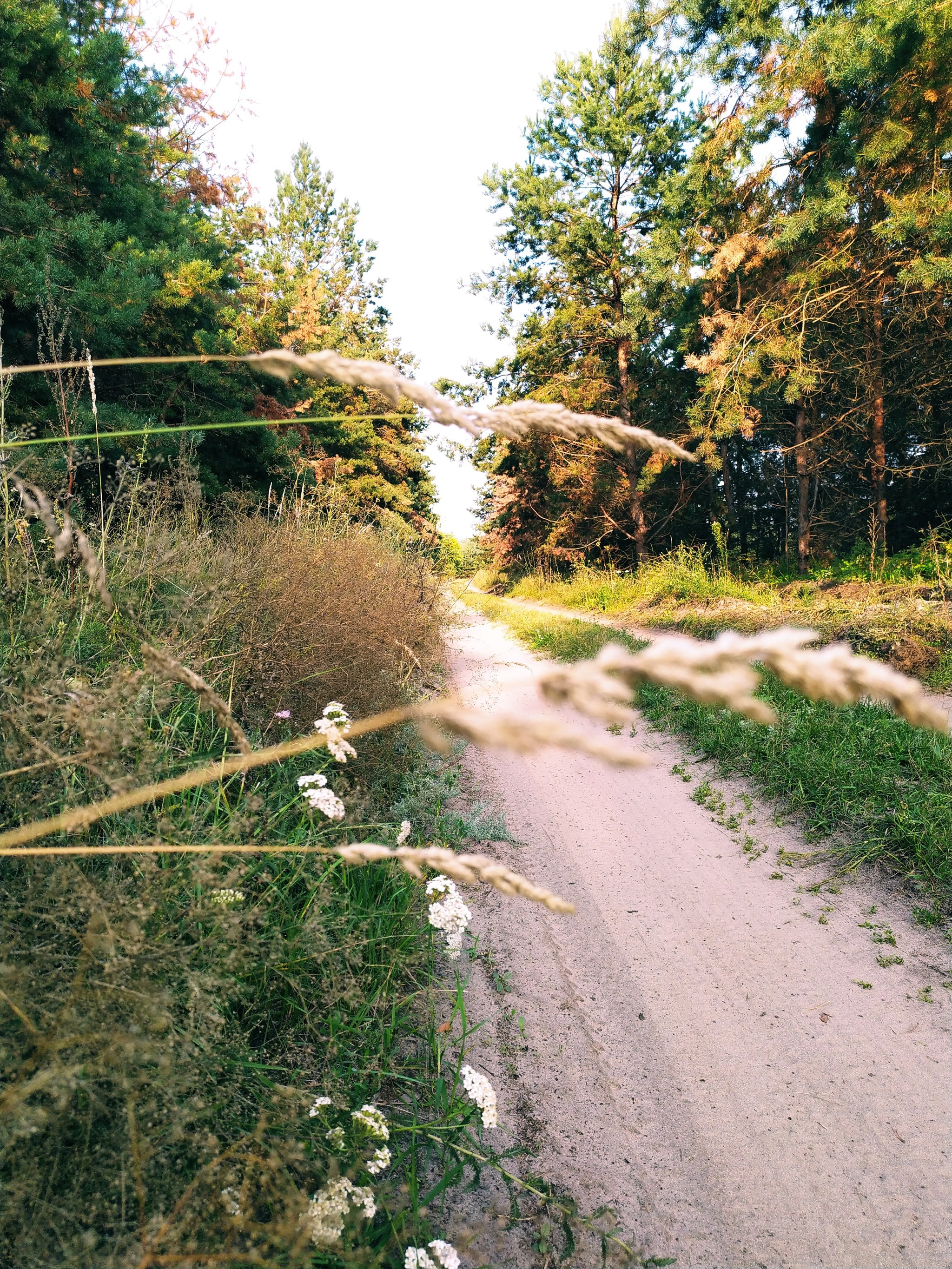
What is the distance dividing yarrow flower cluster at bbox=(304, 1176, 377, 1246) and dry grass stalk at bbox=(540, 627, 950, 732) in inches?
49.4

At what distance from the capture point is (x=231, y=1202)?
1167 millimetres

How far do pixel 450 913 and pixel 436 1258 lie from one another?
34.0 inches

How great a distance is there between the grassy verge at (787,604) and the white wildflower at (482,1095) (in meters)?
4.91

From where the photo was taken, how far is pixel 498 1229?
63.6 inches

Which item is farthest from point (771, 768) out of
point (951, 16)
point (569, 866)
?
point (951, 16)

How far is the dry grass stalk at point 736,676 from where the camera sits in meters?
0.57

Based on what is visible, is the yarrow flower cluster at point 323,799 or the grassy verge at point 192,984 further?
the yarrow flower cluster at point 323,799

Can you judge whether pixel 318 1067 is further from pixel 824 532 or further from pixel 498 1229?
pixel 824 532

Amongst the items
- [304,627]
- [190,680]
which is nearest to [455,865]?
[190,680]

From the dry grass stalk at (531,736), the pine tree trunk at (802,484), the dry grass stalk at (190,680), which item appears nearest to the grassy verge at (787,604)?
the pine tree trunk at (802,484)

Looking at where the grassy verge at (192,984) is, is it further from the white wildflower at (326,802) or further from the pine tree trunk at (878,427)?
the pine tree trunk at (878,427)

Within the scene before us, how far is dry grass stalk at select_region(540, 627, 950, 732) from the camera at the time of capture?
570mm

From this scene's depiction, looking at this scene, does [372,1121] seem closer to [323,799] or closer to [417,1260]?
[417,1260]

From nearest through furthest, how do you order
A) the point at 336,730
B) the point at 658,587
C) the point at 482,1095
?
the point at 336,730
the point at 482,1095
the point at 658,587
